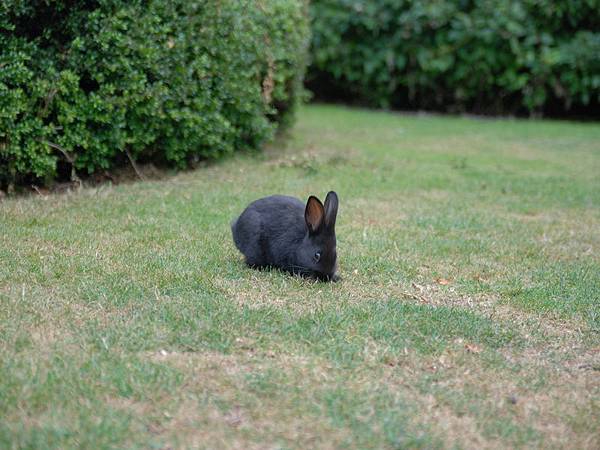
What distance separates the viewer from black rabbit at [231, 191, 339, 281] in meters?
5.23

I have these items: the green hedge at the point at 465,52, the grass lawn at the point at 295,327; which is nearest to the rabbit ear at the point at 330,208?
the grass lawn at the point at 295,327

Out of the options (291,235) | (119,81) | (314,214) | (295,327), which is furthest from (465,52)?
(295,327)

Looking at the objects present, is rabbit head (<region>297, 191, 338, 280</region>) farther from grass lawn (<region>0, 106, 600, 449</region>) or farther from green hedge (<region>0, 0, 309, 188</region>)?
green hedge (<region>0, 0, 309, 188</region>)

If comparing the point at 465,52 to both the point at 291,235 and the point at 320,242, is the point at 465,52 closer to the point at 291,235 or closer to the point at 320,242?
the point at 291,235

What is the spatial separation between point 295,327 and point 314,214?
0.98 meters

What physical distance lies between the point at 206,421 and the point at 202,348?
74cm

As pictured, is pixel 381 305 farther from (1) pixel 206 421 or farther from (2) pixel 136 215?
(2) pixel 136 215

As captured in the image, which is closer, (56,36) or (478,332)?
(478,332)

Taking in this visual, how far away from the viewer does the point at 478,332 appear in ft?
15.4

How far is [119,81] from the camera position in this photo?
7855 millimetres

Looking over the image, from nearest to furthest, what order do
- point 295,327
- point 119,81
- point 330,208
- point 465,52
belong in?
1. point 295,327
2. point 330,208
3. point 119,81
4. point 465,52

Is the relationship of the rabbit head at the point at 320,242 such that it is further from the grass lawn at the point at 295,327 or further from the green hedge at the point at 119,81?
the green hedge at the point at 119,81

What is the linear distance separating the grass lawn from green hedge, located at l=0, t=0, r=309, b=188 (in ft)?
1.78

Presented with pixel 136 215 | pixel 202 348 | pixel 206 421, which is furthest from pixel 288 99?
pixel 206 421
